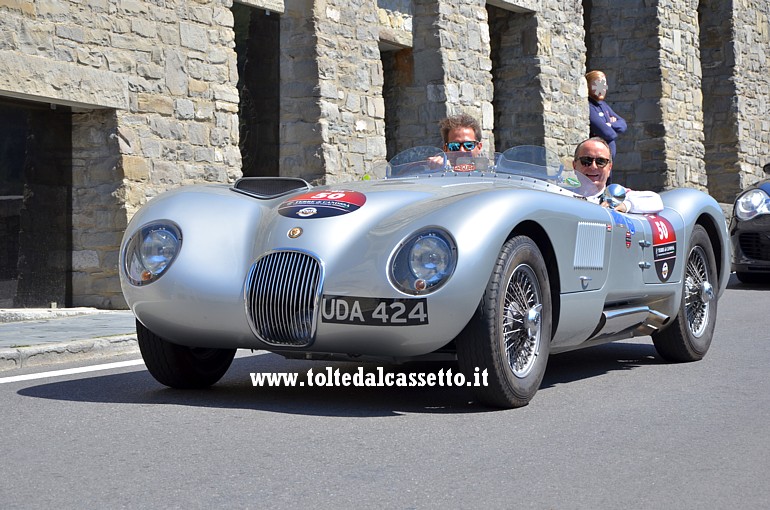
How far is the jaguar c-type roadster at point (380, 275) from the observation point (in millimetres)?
5016

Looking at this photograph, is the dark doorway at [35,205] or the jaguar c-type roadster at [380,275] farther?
the dark doorway at [35,205]

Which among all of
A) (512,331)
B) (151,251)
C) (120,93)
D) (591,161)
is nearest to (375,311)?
(512,331)

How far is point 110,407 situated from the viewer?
5352 millimetres

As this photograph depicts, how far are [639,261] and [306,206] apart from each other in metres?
1.99

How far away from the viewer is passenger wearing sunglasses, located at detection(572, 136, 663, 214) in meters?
6.67

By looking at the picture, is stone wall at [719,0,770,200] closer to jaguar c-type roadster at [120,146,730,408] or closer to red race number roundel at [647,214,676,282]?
red race number roundel at [647,214,676,282]

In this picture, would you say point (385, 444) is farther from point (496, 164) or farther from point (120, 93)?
point (120, 93)

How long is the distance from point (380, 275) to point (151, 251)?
3.66ft

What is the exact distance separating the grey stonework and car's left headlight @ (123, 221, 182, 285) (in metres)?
5.19

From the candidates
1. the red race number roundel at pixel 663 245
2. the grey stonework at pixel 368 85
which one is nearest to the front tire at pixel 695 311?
the red race number roundel at pixel 663 245

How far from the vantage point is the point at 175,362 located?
226 inches

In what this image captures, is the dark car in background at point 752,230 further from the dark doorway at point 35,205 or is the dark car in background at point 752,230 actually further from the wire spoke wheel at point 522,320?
the wire spoke wheel at point 522,320

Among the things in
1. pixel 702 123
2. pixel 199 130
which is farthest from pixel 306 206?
pixel 702 123

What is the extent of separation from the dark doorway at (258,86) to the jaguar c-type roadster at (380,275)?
328 inches
